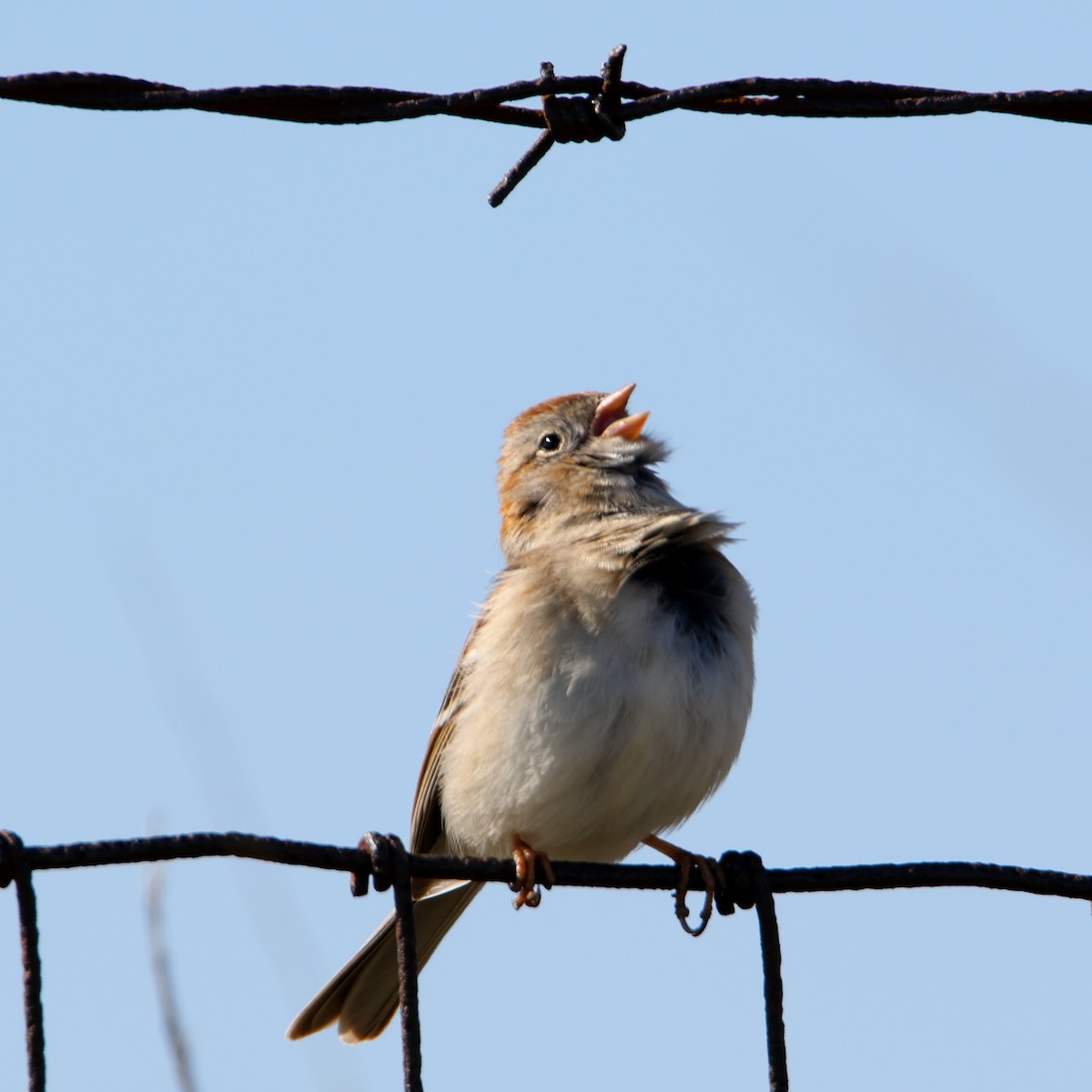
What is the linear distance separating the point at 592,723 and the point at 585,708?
0.14 feet

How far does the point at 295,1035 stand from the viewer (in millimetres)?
4609

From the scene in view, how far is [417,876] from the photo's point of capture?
273 centimetres

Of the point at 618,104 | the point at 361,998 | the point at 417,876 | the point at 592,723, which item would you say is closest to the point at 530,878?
the point at 592,723

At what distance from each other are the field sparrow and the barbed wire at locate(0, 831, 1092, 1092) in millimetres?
894

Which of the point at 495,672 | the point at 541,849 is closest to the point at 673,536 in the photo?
the point at 495,672

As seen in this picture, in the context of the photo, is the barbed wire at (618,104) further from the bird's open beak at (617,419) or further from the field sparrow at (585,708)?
the bird's open beak at (617,419)

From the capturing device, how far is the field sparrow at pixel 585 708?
13.5ft

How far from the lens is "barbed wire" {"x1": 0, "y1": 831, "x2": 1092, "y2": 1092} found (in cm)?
222

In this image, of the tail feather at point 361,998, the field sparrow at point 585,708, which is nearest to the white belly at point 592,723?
the field sparrow at point 585,708

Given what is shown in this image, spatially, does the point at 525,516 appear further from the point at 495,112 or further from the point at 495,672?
the point at 495,112

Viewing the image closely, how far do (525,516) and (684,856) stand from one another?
4.45 ft

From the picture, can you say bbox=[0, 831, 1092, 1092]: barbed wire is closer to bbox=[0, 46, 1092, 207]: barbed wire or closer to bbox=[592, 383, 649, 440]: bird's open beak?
bbox=[0, 46, 1092, 207]: barbed wire

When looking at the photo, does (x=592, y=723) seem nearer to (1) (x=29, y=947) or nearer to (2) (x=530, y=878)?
(2) (x=530, y=878)

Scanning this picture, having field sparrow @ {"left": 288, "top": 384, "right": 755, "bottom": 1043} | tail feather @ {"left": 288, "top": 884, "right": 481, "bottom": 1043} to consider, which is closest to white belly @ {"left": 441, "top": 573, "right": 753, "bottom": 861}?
field sparrow @ {"left": 288, "top": 384, "right": 755, "bottom": 1043}
